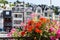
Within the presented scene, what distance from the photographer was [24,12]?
24156 millimetres

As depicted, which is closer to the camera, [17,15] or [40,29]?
[40,29]

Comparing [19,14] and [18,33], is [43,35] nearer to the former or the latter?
[18,33]

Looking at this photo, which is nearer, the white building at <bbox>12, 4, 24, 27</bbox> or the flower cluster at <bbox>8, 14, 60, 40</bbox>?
the flower cluster at <bbox>8, 14, 60, 40</bbox>

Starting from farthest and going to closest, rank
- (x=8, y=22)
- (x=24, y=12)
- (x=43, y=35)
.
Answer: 1. (x=8, y=22)
2. (x=24, y=12)
3. (x=43, y=35)

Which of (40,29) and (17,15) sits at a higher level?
(40,29)

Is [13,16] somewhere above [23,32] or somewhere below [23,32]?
below

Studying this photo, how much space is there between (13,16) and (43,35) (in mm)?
22656

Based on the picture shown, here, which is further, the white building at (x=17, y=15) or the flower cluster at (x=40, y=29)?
the white building at (x=17, y=15)

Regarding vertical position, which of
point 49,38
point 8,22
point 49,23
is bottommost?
point 8,22

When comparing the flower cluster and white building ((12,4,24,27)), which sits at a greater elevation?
the flower cluster

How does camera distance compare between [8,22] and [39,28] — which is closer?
[39,28]

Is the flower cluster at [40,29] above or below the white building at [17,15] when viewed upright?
above

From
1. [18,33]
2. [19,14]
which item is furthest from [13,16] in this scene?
[18,33]

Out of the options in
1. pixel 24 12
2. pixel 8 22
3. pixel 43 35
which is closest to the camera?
pixel 43 35
